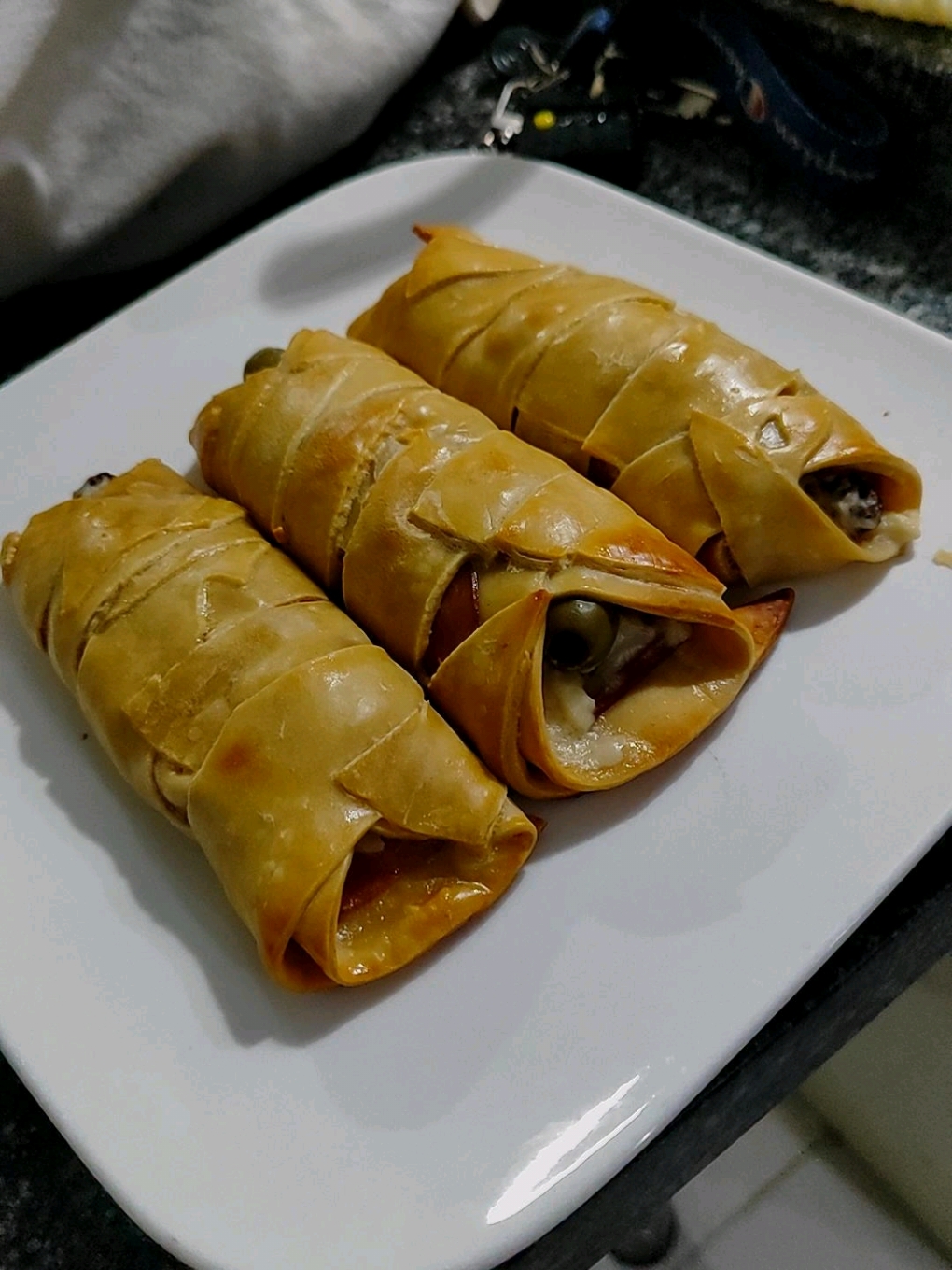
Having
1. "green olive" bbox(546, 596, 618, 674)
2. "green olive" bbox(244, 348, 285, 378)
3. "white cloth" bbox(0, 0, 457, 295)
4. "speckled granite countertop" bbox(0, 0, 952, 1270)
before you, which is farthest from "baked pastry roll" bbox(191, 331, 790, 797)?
"white cloth" bbox(0, 0, 457, 295)

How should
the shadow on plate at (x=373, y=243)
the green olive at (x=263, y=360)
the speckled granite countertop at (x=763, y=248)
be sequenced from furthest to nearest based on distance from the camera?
the shadow on plate at (x=373, y=243)
the green olive at (x=263, y=360)
the speckled granite countertop at (x=763, y=248)

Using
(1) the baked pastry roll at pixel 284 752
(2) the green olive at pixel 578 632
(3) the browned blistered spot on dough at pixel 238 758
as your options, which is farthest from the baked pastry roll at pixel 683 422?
(3) the browned blistered spot on dough at pixel 238 758

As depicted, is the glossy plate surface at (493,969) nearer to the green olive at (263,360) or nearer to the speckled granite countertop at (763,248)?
the speckled granite countertop at (763,248)

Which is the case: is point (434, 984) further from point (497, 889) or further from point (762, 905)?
point (762, 905)

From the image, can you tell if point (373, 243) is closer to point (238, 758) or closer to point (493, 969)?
point (238, 758)

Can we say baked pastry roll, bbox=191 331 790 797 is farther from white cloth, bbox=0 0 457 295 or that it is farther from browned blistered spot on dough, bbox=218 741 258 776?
white cloth, bbox=0 0 457 295

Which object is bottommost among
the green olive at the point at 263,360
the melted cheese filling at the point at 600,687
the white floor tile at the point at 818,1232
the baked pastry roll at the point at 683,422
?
the white floor tile at the point at 818,1232
